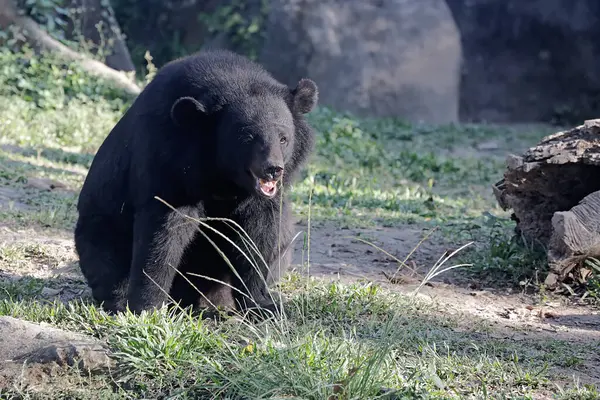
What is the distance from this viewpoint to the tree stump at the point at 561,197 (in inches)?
211

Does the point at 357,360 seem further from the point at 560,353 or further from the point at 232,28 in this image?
the point at 232,28

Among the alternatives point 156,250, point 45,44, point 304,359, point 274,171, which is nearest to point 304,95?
point 274,171

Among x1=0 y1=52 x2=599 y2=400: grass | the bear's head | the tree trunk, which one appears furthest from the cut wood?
the bear's head

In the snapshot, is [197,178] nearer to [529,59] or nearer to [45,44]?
[45,44]

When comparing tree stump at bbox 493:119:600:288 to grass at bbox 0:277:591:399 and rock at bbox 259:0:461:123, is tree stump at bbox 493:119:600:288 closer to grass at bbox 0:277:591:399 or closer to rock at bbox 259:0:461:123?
grass at bbox 0:277:591:399

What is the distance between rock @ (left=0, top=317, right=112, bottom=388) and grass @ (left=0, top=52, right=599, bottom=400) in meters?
0.06

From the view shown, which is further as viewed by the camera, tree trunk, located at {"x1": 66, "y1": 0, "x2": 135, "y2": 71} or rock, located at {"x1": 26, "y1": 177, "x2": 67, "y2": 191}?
tree trunk, located at {"x1": 66, "y1": 0, "x2": 135, "y2": 71}

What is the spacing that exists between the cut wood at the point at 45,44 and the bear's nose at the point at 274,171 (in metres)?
7.64

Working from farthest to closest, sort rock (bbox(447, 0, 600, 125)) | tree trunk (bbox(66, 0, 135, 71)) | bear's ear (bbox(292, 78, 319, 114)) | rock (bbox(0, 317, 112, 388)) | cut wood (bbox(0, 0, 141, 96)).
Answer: rock (bbox(447, 0, 600, 125))
tree trunk (bbox(66, 0, 135, 71))
cut wood (bbox(0, 0, 141, 96))
bear's ear (bbox(292, 78, 319, 114))
rock (bbox(0, 317, 112, 388))

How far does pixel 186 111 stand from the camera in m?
4.43

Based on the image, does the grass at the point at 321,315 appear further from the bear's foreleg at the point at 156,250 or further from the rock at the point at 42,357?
the bear's foreleg at the point at 156,250

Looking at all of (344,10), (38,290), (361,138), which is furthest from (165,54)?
(38,290)

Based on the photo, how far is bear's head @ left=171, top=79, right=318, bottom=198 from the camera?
442 cm

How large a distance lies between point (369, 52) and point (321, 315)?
10280 millimetres
